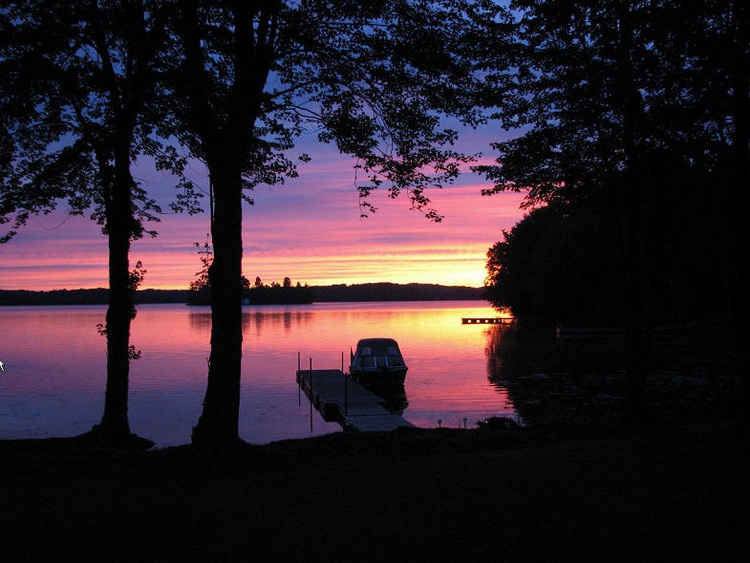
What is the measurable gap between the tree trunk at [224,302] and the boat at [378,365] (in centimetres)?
2150

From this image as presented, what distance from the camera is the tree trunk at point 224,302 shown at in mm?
8961

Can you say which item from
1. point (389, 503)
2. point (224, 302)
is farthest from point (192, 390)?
point (389, 503)

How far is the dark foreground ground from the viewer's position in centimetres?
523

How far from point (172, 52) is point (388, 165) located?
5.34 meters

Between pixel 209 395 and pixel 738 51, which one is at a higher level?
pixel 738 51

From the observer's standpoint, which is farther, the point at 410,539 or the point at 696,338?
the point at 696,338

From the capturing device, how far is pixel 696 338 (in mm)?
50344

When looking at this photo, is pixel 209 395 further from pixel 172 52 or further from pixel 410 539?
pixel 172 52

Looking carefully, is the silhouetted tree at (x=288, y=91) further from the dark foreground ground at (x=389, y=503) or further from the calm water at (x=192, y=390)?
the calm water at (x=192, y=390)

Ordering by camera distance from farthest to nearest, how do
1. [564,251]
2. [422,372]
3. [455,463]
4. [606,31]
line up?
[564,251] → [422,372] → [606,31] → [455,463]

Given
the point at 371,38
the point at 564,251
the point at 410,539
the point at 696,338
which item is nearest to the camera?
the point at 410,539

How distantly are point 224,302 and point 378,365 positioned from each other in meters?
22.6

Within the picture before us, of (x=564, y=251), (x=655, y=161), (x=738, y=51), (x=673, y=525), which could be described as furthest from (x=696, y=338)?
(x=673, y=525)

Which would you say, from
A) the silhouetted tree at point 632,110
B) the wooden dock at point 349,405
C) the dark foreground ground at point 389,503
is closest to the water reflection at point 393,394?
the wooden dock at point 349,405
